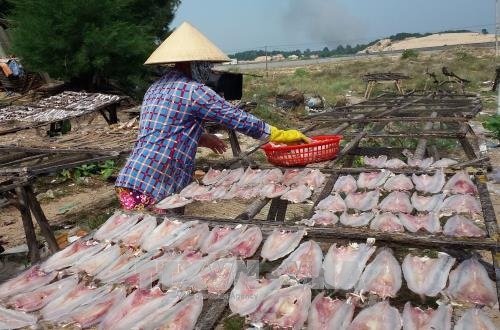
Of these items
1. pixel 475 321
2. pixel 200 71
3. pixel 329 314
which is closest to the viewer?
pixel 475 321

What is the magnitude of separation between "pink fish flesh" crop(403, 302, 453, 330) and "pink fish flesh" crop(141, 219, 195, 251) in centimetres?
136

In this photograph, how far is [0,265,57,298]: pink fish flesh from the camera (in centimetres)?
229

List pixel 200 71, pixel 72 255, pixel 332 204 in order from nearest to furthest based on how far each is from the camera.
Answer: pixel 72 255, pixel 332 204, pixel 200 71

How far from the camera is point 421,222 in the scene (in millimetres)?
2648

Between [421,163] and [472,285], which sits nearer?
[472,285]

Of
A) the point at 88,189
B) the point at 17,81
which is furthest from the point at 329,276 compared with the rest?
the point at 17,81

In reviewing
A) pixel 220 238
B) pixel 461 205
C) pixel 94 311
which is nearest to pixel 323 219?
pixel 220 238

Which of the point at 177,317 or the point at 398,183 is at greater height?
the point at 398,183

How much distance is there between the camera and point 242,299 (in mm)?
2053

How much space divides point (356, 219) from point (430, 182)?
907 millimetres

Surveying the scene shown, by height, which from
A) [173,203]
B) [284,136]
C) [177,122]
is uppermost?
[177,122]

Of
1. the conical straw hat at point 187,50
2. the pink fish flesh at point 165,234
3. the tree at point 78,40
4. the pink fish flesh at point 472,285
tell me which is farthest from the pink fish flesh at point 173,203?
the tree at point 78,40

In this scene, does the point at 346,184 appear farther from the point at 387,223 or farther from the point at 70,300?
the point at 70,300

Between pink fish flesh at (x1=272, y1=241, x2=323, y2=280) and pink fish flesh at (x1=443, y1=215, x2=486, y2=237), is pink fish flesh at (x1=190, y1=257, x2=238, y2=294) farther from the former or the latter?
pink fish flesh at (x1=443, y1=215, x2=486, y2=237)
